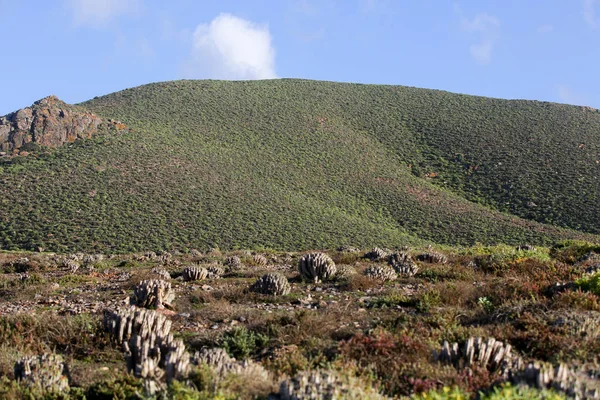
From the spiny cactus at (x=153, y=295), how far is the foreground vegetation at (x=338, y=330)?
4cm

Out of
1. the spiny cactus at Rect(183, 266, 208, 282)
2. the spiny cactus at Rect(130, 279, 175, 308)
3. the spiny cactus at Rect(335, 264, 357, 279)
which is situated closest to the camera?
the spiny cactus at Rect(130, 279, 175, 308)

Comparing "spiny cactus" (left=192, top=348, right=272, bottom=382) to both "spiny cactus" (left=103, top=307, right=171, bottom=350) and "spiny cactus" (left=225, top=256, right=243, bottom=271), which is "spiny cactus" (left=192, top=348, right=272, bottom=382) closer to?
"spiny cactus" (left=103, top=307, right=171, bottom=350)

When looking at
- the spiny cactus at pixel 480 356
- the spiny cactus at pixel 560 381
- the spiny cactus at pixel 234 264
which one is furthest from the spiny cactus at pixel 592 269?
the spiny cactus at pixel 234 264

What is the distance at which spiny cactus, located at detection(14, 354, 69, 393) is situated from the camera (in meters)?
4.62

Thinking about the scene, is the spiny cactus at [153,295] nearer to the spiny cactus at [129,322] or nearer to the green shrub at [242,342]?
the spiny cactus at [129,322]

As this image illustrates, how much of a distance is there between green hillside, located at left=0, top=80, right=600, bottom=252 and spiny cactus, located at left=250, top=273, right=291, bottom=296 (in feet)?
68.1

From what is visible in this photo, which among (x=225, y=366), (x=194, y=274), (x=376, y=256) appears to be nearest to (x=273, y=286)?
(x=194, y=274)

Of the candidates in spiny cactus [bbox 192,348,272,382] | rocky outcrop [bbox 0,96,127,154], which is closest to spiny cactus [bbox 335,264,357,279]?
spiny cactus [bbox 192,348,272,382]

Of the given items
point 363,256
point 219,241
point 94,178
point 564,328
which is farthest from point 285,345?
point 94,178

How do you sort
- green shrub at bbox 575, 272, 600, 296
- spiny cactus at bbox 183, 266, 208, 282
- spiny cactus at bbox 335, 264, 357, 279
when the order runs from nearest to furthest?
green shrub at bbox 575, 272, 600, 296 < spiny cactus at bbox 335, 264, 357, 279 < spiny cactus at bbox 183, 266, 208, 282

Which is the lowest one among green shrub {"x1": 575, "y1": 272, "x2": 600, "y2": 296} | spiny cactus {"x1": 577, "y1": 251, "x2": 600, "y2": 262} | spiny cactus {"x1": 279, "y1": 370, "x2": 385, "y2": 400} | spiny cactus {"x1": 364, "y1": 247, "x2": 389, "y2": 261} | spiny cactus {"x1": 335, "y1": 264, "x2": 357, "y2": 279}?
spiny cactus {"x1": 279, "y1": 370, "x2": 385, "y2": 400}

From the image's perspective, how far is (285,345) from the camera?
Result: 5.92 metres

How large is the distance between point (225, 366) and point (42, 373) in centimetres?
162

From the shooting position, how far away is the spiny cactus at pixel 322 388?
3598 millimetres
